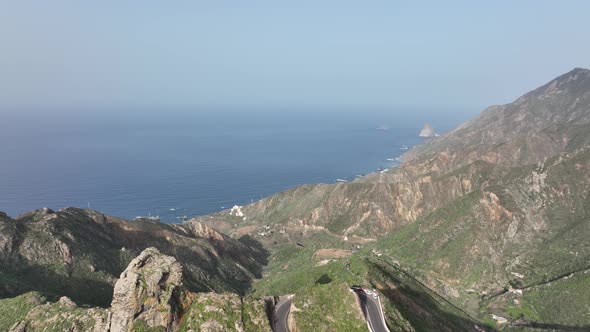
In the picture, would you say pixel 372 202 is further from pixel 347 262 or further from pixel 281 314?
pixel 281 314

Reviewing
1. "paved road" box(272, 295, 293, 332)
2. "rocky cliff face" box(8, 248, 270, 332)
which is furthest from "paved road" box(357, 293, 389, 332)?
"rocky cliff face" box(8, 248, 270, 332)

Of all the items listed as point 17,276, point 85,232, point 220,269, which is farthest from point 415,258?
point 17,276

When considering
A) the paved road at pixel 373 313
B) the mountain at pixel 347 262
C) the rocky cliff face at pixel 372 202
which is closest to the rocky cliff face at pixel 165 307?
the mountain at pixel 347 262

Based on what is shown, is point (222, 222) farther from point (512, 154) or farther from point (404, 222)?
point (512, 154)

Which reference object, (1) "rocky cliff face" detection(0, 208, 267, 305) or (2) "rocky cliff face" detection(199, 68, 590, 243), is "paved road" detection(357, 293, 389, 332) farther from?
(2) "rocky cliff face" detection(199, 68, 590, 243)

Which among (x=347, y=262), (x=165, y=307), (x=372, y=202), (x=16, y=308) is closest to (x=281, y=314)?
(x=165, y=307)

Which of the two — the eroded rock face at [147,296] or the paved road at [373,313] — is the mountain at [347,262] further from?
the paved road at [373,313]
